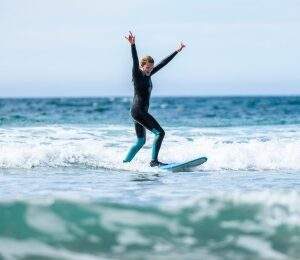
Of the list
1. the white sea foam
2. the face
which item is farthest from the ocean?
the face

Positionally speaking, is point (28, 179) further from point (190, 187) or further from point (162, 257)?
point (162, 257)

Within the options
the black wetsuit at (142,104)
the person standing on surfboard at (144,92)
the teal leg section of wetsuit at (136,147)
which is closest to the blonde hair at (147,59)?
the person standing on surfboard at (144,92)

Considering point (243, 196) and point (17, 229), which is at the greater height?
point (243, 196)

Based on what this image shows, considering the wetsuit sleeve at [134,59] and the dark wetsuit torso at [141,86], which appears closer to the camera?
the wetsuit sleeve at [134,59]

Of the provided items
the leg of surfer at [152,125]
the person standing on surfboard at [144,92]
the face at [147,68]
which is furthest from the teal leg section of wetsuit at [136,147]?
the face at [147,68]

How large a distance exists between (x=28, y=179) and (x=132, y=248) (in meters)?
4.34

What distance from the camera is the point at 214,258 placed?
7.25 meters

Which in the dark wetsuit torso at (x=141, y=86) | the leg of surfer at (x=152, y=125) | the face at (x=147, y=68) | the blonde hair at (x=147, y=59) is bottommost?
the leg of surfer at (x=152, y=125)

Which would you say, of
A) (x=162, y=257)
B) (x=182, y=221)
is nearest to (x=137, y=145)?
(x=182, y=221)

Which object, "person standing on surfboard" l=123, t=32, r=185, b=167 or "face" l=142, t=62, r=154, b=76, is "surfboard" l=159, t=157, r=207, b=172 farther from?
"face" l=142, t=62, r=154, b=76

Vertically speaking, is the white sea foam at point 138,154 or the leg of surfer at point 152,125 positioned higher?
the leg of surfer at point 152,125

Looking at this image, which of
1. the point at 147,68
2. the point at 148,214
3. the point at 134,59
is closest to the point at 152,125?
the point at 147,68

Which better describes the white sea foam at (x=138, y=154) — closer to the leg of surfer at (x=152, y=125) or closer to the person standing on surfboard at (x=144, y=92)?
the leg of surfer at (x=152, y=125)

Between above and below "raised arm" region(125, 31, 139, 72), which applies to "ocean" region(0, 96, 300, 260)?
below
